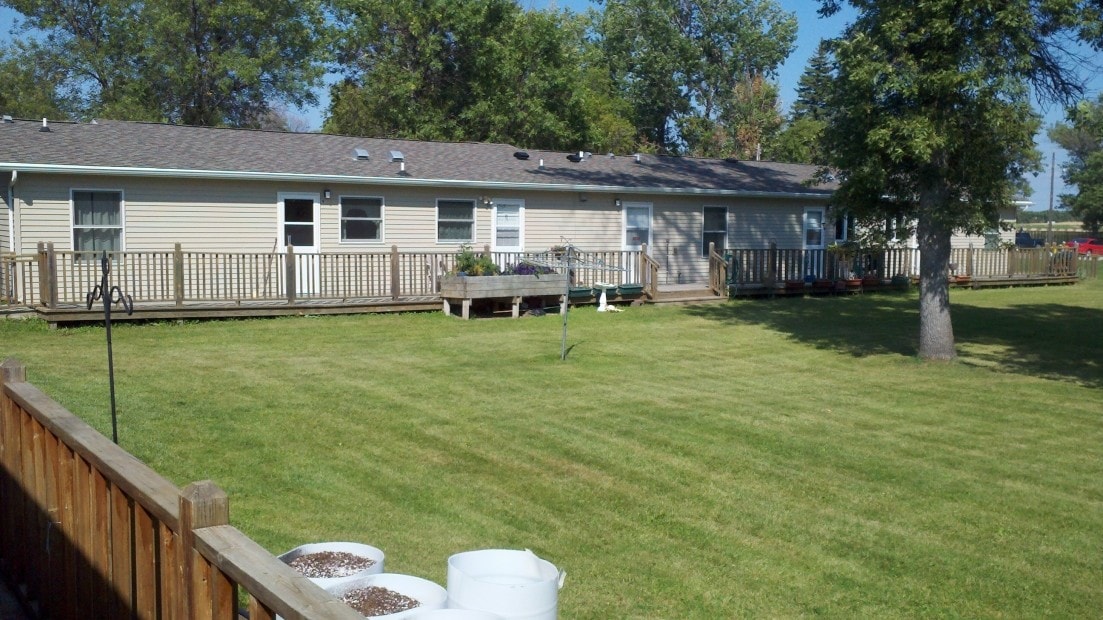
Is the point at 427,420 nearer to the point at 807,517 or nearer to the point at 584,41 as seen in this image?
the point at 807,517

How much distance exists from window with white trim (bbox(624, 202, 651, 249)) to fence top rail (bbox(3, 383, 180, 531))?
19.3 meters

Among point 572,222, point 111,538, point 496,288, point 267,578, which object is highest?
point 572,222

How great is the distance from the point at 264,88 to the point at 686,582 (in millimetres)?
35492

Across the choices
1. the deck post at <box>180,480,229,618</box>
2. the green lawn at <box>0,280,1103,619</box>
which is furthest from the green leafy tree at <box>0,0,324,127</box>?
the deck post at <box>180,480,229,618</box>

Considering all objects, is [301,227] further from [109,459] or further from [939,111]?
[109,459]

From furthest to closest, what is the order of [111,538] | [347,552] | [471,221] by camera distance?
[471,221]
[347,552]
[111,538]

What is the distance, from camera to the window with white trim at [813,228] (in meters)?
26.8

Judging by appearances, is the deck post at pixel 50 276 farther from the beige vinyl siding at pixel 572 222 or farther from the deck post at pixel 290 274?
the beige vinyl siding at pixel 572 222

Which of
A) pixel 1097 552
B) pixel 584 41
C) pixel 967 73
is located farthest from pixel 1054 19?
pixel 584 41

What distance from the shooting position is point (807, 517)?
6.88 m

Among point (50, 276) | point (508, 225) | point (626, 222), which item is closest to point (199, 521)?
point (50, 276)

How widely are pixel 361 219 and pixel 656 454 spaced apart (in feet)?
41.9

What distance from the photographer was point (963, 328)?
18453 millimetres

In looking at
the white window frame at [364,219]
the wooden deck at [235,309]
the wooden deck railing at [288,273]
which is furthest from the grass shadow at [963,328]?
the white window frame at [364,219]
